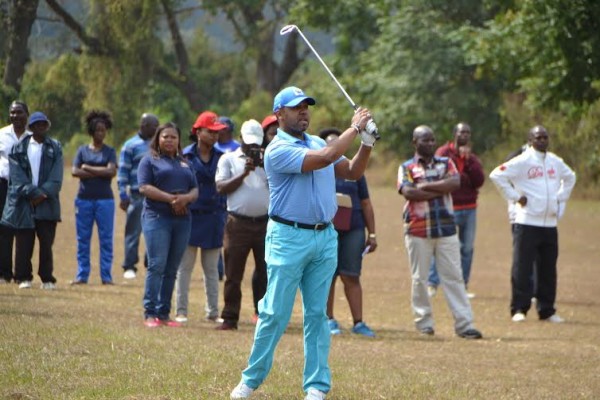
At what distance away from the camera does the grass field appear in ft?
30.9

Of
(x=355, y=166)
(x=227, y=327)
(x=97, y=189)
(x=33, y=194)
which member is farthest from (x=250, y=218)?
(x=97, y=189)

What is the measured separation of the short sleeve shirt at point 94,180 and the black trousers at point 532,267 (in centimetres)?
540

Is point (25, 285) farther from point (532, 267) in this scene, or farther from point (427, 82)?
point (427, 82)

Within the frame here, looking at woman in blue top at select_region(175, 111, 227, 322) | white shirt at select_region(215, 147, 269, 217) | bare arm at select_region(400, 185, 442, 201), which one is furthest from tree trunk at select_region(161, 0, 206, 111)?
white shirt at select_region(215, 147, 269, 217)

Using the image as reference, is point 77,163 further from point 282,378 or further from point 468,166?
point 282,378

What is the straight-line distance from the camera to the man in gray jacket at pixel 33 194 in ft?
48.9

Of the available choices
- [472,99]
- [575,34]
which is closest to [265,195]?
[575,34]

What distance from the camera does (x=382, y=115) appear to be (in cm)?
4978

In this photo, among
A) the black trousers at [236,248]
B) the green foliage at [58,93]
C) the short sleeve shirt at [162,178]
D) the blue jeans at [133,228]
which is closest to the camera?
the short sleeve shirt at [162,178]

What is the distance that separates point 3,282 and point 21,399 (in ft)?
23.5

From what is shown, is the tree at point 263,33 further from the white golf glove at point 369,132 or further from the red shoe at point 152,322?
the white golf glove at point 369,132

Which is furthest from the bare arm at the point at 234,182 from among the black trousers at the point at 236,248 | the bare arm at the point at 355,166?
the bare arm at the point at 355,166

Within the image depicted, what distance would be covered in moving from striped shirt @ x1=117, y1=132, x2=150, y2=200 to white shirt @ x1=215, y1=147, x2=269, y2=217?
413 cm

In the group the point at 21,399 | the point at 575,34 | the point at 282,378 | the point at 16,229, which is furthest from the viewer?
the point at 575,34
